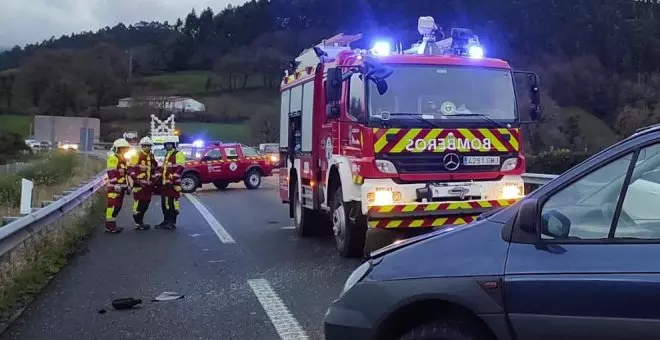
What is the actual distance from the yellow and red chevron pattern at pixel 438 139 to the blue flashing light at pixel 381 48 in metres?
1.42

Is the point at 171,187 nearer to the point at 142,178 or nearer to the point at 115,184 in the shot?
the point at 142,178

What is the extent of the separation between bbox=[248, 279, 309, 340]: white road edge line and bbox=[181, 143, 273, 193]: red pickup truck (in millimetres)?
17508

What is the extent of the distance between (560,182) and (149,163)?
36.2ft

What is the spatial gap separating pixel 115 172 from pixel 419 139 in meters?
6.64

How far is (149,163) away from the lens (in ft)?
44.0

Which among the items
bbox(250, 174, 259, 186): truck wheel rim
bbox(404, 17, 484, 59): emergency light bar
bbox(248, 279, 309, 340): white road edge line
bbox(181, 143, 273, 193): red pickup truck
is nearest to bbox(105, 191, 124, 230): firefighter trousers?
bbox(248, 279, 309, 340): white road edge line

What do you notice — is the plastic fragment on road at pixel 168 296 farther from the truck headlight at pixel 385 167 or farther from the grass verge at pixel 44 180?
the grass verge at pixel 44 180

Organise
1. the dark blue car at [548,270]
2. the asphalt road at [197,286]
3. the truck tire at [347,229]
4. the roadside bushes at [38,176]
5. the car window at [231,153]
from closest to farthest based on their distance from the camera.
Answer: the dark blue car at [548,270], the asphalt road at [197,286], the truck tire at [347,229], the roadside bushes at [38,176], the car window at [231,153]

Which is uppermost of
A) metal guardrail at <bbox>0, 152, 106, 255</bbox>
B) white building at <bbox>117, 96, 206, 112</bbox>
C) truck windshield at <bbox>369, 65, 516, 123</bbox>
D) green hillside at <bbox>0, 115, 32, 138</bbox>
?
white building at <bbox>117, 96, 206, 112</bbox>

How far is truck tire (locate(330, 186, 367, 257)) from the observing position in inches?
357

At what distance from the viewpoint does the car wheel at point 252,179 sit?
26.3 meters

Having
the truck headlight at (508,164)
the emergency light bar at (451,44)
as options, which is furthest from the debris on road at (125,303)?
the emergency light bar at (451,44)

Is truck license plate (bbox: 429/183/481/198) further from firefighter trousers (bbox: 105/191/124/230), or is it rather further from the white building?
the white building

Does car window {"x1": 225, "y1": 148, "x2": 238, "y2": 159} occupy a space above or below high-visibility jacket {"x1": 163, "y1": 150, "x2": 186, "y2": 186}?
Result: above
